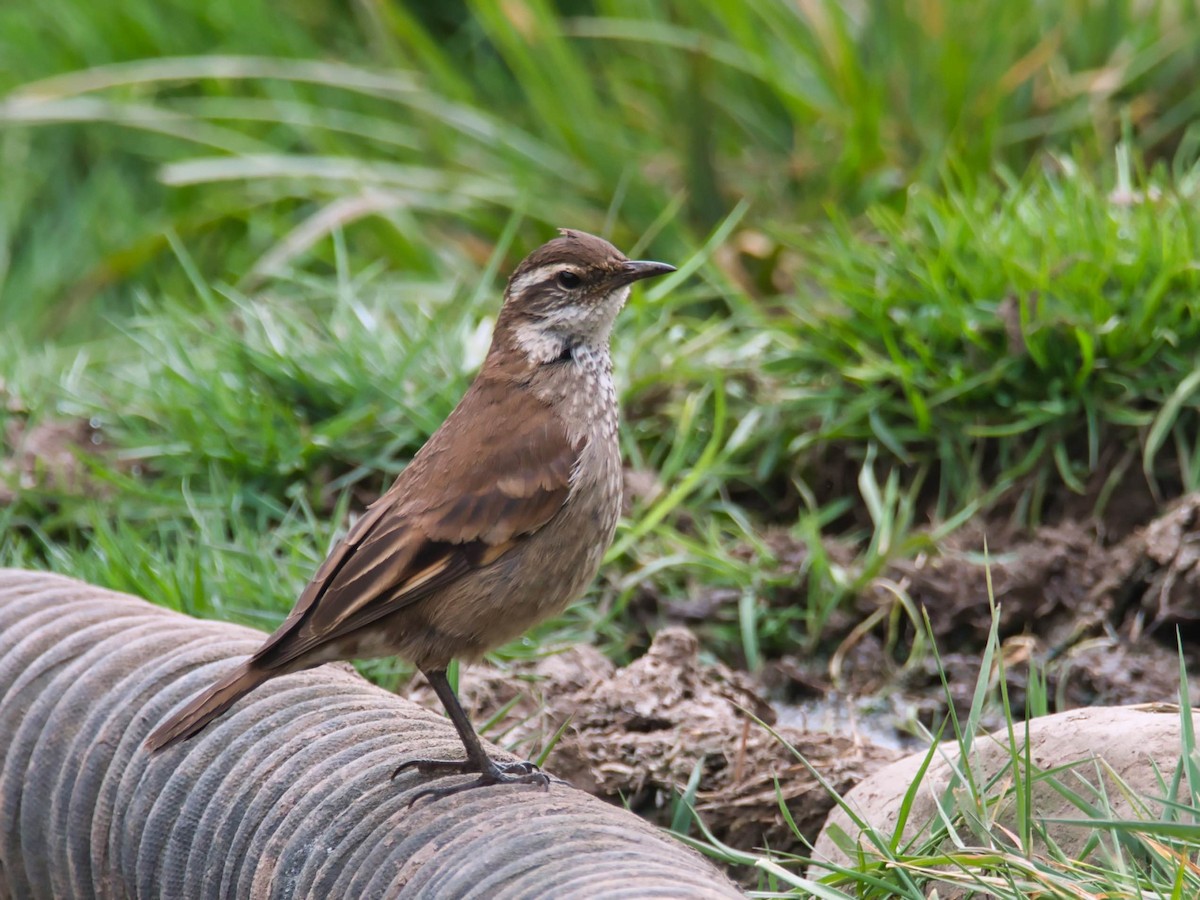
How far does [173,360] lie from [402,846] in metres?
3.07

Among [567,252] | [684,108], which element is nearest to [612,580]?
[567,252]

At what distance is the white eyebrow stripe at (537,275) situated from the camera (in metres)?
3.83

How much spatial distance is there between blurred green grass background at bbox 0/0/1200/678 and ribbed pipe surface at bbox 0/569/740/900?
68cm

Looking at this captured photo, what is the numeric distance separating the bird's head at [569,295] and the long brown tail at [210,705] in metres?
1.06

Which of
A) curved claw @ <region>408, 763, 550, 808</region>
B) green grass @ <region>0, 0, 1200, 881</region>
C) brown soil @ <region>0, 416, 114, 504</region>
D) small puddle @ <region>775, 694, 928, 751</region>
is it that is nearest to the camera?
curved claw @ <region>408, 763, 550, 808</region>

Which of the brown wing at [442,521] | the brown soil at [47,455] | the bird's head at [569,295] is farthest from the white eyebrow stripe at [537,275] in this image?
the brown soil at [47,455]

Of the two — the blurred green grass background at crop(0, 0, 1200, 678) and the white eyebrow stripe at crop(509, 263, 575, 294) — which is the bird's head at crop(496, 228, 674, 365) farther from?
the blurred green grass background at crop(0, 0, 1200, 678)

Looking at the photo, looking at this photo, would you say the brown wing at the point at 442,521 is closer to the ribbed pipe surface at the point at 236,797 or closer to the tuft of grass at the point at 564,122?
the ribbed pipe surface at the point at 236,797

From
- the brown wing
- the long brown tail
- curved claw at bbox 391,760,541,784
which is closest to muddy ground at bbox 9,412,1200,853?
curved claw at bbox 391,760,541,784

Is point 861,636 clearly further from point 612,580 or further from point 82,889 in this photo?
point 82,889

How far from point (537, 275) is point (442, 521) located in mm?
749

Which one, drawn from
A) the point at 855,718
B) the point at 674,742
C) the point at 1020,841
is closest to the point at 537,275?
the point at 674,742

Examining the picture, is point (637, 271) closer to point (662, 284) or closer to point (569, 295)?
point (569, 295)

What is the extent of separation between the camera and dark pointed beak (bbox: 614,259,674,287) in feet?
12.5
